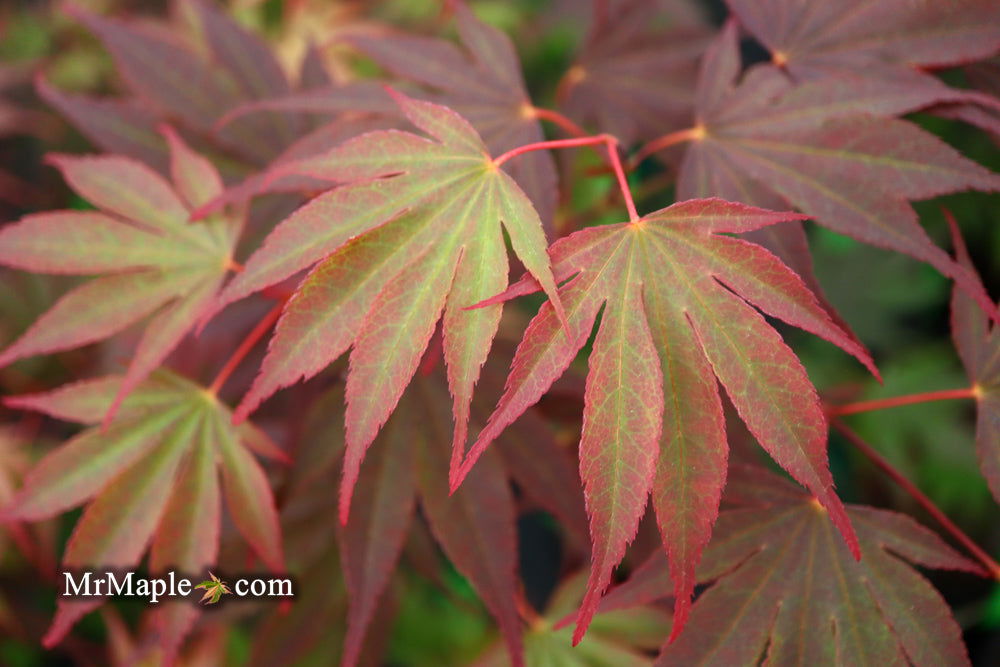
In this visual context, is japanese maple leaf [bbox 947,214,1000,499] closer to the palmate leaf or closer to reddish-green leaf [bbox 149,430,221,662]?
the palmate leaf

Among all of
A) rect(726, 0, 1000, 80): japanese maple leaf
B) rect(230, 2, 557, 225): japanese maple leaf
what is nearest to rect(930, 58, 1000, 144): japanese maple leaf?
rect(726, 0, 1000, 80): japanese maple leaf

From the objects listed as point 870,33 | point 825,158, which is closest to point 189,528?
point 825,158

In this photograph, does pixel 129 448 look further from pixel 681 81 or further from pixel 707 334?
pixel 681 81

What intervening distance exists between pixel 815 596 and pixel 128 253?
55cm

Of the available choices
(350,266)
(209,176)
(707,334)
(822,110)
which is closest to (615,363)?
(707,334)

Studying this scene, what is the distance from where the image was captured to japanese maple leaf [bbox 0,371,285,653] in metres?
0.55

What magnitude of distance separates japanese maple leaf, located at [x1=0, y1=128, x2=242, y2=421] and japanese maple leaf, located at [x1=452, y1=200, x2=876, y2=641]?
0.29m

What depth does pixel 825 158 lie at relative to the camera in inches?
20.0

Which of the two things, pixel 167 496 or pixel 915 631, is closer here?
pixel 915 631

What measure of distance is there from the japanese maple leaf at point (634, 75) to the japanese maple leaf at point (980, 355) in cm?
30

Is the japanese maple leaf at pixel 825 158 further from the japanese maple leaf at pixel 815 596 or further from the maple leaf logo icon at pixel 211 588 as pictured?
the maple leaf logo icon at pixel 211 588

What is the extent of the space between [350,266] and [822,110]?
13.7 inches

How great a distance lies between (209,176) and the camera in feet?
1.97

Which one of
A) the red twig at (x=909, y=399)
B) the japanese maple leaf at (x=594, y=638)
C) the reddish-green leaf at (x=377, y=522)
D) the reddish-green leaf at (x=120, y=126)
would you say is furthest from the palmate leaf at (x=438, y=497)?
the reddish-green leaf at (x=120, y=126)
